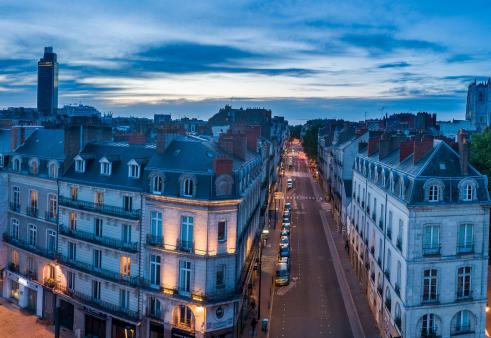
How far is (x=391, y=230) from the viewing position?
31.2 m


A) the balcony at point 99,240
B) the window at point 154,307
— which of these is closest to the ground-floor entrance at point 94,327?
the window at point 154,307

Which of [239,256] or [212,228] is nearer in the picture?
[212,228]

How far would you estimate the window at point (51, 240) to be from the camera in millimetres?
34906

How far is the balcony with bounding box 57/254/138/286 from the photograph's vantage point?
30.3 metres

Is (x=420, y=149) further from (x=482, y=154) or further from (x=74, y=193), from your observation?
(x=74, y=193)

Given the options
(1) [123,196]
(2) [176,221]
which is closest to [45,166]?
(1) [123,196]

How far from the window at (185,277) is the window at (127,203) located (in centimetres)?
485

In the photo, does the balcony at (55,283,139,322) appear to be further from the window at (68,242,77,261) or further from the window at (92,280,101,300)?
the window at (68,242,77,261)

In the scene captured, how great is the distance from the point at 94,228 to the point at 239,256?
9572 mm

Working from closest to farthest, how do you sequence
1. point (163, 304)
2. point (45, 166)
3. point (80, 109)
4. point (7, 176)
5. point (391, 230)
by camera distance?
point (163, 304) < point (391, 230) < point (45, 166) < point (7, 176) < point (80, 109)

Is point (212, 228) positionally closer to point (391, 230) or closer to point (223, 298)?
point (223, 298)

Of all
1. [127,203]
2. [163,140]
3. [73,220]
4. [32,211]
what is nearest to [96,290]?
[73,220]

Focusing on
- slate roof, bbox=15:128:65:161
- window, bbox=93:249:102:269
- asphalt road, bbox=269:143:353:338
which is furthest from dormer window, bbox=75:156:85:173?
asphalt road, bbox=269:143:353:338

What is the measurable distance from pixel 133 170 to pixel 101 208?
326cm
